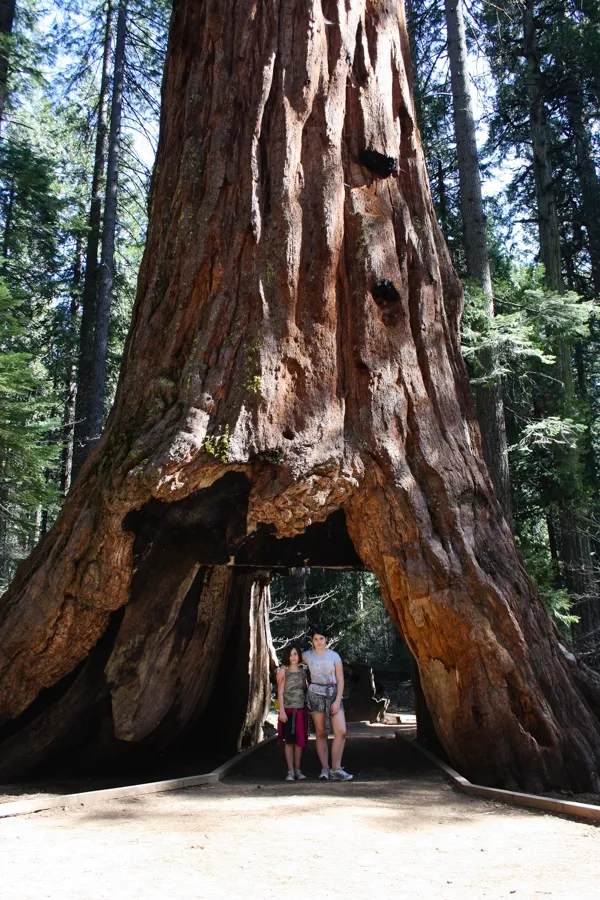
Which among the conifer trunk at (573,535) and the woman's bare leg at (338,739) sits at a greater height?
the conifer trunk at (573,535)

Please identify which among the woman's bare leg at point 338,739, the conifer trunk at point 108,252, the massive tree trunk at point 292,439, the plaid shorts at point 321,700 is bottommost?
the woman's bare leg at point 338,739

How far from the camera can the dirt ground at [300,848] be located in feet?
11.2

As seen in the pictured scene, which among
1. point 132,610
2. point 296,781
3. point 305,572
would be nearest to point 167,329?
point 132,610

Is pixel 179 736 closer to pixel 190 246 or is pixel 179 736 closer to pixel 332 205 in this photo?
pixel 190 246

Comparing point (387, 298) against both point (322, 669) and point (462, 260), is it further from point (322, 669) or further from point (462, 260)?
point (462, 260)

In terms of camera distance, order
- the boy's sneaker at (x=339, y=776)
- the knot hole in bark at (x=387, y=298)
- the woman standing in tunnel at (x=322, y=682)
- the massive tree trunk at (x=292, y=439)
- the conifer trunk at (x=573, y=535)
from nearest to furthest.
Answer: the massive tree trunk at (x=292, y=439)
the boy's sneaker at (x=339, y=776)
the woman standing in tunnel at (x=322, y=682)
the knot hole in bark at (x=387, y=298)
the conifer trunk at (x=573, y=535)

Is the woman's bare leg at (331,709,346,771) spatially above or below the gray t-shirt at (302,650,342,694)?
below

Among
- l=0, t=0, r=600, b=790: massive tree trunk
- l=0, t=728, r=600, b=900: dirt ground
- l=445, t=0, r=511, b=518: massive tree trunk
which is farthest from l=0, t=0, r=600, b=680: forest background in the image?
l=0, t=728, r=600, b=900: dirt ground

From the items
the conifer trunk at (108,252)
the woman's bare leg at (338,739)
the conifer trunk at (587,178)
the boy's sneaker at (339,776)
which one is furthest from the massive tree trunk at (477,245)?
the conifer trunk at (587,178)

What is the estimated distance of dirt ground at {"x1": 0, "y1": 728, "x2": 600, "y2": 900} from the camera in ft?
11.2

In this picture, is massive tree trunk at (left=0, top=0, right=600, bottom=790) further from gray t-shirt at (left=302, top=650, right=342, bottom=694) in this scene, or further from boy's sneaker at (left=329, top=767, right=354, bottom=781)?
boy's sneaker at (left=329, top=767, right=354, bottom=781)

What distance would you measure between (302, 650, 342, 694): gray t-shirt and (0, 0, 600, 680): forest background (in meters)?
5.14

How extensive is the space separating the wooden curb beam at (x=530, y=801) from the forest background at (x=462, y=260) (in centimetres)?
569

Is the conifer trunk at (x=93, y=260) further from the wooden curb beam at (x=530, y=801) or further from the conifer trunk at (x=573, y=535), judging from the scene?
the wooden curb beam at (x=530, y=801)
